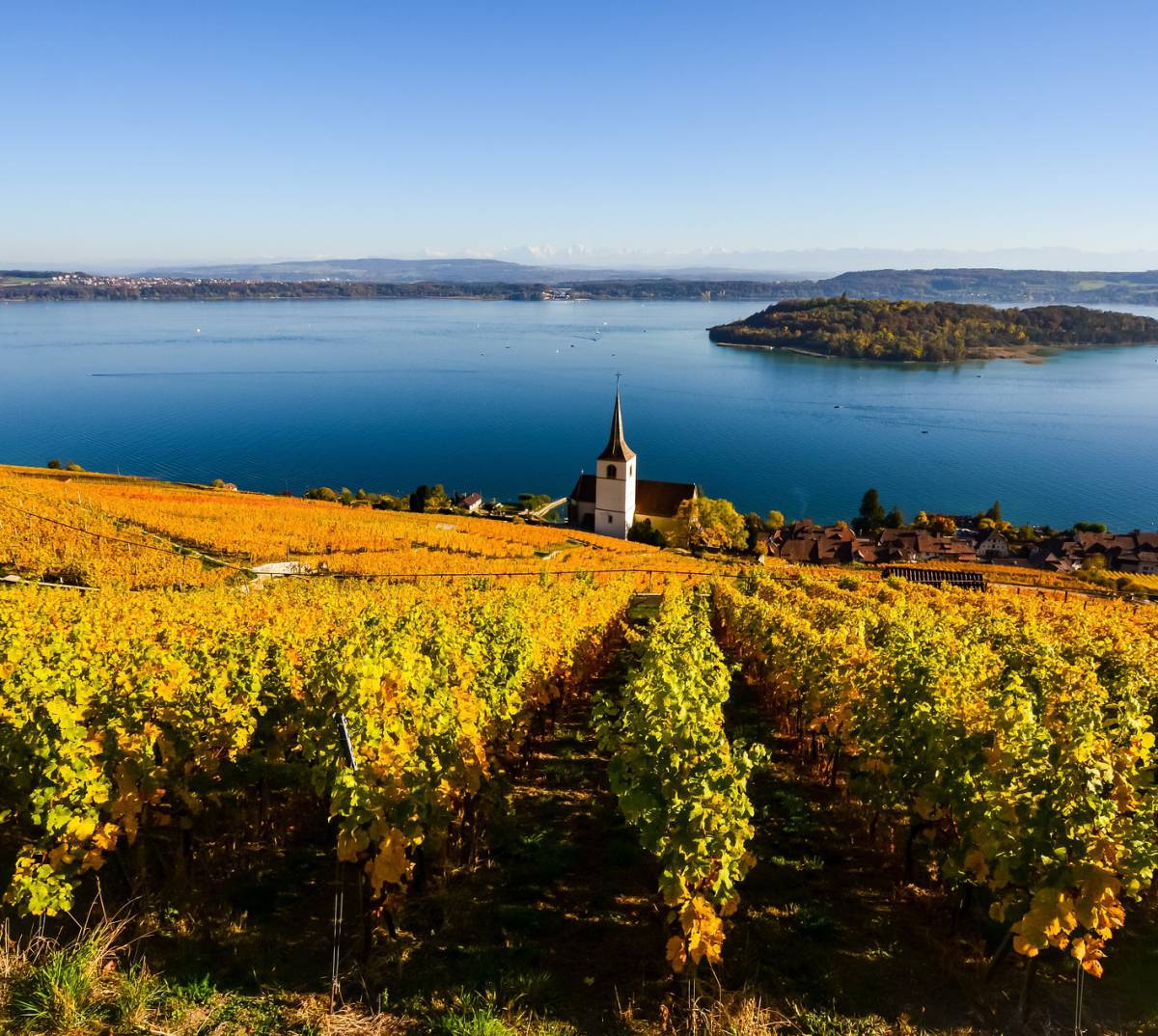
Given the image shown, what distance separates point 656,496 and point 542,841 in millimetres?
56624

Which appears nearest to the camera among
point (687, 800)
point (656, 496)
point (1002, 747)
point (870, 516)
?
point (687, 800)

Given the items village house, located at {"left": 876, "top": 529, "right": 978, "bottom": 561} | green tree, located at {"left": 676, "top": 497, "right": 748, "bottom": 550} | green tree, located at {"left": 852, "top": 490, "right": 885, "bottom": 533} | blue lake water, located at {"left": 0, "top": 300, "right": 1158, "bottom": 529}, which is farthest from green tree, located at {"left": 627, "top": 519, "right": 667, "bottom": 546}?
blue lake water, located at {"left": 0, "top": 300, "right": 1158, "bottom": 529}

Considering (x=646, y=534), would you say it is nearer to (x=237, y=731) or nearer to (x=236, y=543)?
(x=236, y=543)

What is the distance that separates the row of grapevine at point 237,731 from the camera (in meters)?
8.98

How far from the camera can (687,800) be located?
870 cm

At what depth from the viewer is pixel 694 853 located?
27.2 ft

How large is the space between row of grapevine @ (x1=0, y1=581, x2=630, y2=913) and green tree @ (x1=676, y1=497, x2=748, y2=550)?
46.1 m

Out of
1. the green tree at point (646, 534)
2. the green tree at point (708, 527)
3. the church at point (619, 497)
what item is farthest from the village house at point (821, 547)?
the green tree at point (646, 534)

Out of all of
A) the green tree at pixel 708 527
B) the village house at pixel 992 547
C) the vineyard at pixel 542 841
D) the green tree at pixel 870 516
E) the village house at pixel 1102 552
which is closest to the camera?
the vineyard at pixel 542 841

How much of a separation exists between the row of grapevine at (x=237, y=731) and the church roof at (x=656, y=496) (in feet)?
172

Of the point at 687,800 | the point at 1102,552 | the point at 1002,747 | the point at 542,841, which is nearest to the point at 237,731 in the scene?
the point at 542,841

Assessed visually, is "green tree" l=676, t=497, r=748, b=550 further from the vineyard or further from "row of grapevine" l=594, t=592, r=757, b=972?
"row of grapevine" l=594, t=592, r=757, b=972

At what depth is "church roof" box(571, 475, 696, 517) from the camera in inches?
2643

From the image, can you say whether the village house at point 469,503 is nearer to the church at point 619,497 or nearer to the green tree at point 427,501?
the green tree at point 427,501
